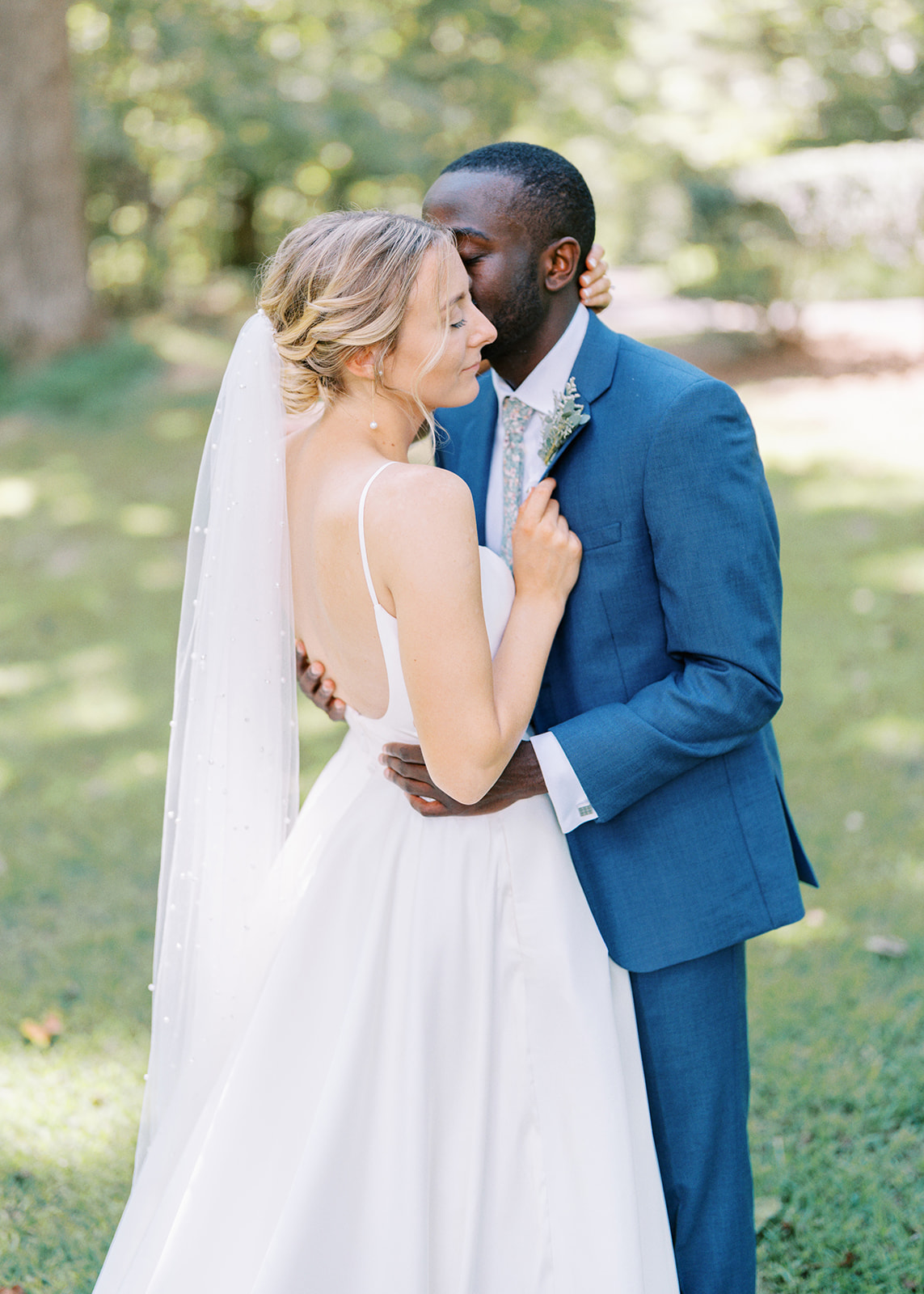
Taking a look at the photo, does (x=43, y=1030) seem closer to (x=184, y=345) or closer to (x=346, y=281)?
(x=346, y=281)

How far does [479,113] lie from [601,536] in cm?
1618

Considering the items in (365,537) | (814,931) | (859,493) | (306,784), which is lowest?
(859,493)

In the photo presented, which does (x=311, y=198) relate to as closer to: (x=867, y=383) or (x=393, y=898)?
(x=867, y=383)

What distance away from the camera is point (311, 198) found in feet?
64.1

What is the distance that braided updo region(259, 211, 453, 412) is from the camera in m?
2.04

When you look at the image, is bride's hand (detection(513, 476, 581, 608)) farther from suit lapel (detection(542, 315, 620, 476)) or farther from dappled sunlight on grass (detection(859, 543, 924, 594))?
dappled sunlight on grass (detection(859, 543, 924, 594))

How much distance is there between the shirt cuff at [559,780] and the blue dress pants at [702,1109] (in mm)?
414

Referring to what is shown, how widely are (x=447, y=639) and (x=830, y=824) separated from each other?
334cm

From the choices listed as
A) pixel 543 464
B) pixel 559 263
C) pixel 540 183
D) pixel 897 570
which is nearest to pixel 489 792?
pixel 543 464

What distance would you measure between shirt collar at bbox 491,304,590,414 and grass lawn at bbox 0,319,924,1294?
214 cm

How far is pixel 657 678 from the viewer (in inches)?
90.4

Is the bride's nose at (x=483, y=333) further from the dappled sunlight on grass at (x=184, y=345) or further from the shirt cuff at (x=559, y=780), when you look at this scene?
the dappled sunlight on grass at (x=184, y=345)

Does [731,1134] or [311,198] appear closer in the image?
[731,1134]

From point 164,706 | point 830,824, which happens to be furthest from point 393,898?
point 164,706
